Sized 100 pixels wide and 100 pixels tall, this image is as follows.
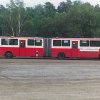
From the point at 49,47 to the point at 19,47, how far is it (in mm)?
3162

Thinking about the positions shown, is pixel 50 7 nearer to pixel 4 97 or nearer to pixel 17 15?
pixel 17 15

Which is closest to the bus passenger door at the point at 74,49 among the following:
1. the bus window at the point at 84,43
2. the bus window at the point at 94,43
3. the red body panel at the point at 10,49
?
the bus window at the point at 84,43

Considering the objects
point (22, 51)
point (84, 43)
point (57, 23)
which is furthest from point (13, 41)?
point (57, 23)

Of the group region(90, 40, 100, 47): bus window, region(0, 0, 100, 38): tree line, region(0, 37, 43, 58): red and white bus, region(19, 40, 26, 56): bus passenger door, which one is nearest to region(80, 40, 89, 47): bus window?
region(90, 40, 100, 47): bus window

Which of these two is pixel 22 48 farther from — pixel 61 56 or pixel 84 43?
pixel 84 43

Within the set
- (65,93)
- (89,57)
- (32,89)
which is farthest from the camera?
(89,57)

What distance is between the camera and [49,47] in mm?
51406

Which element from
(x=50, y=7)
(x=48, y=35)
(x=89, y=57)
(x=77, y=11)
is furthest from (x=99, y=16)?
(x=50, y=7)

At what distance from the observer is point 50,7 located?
377 feet

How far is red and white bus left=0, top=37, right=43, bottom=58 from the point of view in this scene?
5122 centimetres

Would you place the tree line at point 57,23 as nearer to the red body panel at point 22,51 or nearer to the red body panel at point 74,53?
the red body panel at point 74,53

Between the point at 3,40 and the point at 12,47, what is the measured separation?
1.21 metres

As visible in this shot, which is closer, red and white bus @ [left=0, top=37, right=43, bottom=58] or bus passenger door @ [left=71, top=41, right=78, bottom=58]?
bus passenger door @ [left=71, top=41, right=78, bottom=58]

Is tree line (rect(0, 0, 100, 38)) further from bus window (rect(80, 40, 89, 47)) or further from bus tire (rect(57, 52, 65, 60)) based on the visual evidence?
bus tire (rect(57, 52, 65, 60))
